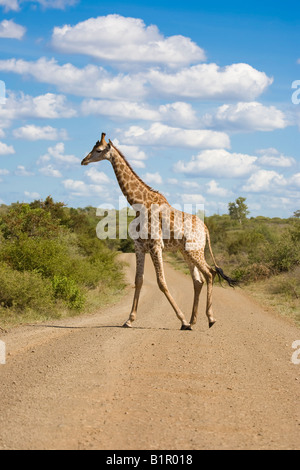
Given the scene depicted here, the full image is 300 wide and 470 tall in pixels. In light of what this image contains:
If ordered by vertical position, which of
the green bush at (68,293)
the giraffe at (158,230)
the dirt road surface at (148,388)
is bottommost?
the dirt road surface at (148,388)

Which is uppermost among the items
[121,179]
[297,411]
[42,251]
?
→ [121,179]

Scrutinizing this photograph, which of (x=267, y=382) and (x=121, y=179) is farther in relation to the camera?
(x=121, y=179)

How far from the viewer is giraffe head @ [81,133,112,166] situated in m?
11.7

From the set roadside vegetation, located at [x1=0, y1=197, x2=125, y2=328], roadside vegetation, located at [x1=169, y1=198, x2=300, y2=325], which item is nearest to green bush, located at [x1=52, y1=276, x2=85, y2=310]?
roadside vegetation, located at [x1=0, y1=197, x2=125, y2=328]

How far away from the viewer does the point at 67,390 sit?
6.65 m

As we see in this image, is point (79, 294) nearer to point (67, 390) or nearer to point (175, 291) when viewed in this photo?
point (175, 291)

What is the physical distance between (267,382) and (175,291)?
14.1 m

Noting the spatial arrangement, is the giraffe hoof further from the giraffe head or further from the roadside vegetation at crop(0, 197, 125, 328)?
the roadside vegetation at crop(0, 197, 125, 328)

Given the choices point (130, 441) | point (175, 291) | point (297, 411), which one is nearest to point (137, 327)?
point (297, 411)

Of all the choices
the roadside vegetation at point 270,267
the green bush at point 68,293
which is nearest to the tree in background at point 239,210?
the roadside vegetation at point 270,267

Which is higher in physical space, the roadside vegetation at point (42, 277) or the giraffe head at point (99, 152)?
the giraffe head at point (99, 152)

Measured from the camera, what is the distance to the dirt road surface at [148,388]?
17.1 ft

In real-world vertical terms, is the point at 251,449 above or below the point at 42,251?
below

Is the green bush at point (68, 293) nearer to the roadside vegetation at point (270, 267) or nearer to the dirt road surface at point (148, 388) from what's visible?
the dirt road surface at point (148, 388)
